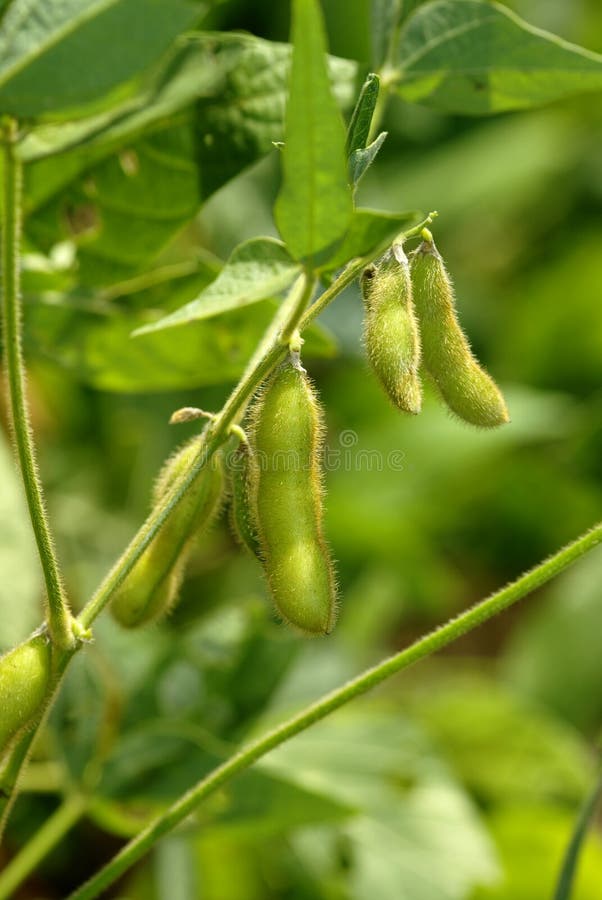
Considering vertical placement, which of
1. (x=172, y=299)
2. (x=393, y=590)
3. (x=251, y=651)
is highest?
(x=172, y=299)

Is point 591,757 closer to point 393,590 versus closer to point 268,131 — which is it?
point 393,590

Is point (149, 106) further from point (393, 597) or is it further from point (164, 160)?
point (393, 597)

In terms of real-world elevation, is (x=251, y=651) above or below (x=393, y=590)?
above

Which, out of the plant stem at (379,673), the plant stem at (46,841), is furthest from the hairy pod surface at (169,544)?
the plant stem at (46,841)

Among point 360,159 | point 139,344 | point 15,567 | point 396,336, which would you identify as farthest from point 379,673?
point 15,567

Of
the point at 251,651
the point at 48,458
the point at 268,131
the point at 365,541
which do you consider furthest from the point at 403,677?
the point at 268,131

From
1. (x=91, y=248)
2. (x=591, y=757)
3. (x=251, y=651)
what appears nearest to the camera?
(x=91, y=248)
